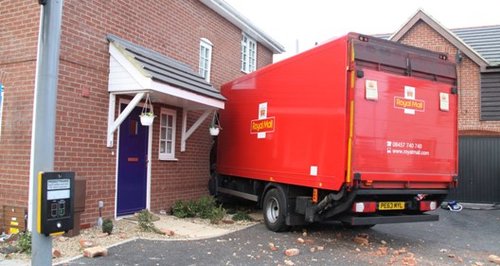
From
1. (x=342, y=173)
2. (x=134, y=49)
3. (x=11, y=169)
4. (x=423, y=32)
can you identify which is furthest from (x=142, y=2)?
(x=423, y=32)

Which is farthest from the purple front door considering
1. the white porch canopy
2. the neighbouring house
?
the neighbouring house

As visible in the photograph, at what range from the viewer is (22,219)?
7.71m

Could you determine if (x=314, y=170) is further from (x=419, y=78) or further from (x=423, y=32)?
(x=423, y=32)

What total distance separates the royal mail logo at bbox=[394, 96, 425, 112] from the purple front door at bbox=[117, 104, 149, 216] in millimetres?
5049

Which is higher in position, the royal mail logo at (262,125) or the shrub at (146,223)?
the royal mail logo at (262,125)

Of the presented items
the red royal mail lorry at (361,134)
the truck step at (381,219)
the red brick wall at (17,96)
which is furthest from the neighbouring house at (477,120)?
the red brick wall at (17,96)

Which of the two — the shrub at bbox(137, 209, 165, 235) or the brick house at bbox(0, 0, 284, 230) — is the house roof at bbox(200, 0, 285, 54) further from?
the shrub at bbox(137, 209, 165, 235)

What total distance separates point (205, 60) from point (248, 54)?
3017 millimetres

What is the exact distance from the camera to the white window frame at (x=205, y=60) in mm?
12547

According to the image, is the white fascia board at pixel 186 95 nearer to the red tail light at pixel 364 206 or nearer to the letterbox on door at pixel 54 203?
the red tail light at pixel 364 206

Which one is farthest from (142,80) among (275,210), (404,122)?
(404,122)

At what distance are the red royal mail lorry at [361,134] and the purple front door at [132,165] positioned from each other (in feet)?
8.62

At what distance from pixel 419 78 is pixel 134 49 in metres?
5.21

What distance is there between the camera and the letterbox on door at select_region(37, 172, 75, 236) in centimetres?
332
